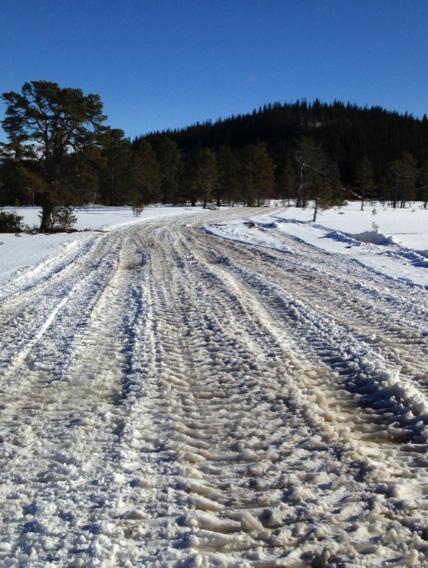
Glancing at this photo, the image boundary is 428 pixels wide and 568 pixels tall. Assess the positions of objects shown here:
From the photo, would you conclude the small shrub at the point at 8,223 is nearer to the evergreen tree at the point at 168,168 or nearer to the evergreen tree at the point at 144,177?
Answer: the evergreen tree at the point at 144,177

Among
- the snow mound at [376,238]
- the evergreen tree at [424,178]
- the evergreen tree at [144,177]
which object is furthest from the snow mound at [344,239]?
the evergreen tree at [424,178]

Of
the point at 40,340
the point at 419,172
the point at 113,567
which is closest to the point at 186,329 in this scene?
the point at 40,340

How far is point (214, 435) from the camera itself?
131 inches

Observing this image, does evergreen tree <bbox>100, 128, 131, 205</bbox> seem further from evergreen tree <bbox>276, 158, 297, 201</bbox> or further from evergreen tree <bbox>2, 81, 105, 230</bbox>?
evergreen tree <bbox>276, 158, 297, 201</bbox>

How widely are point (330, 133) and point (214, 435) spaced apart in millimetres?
142855

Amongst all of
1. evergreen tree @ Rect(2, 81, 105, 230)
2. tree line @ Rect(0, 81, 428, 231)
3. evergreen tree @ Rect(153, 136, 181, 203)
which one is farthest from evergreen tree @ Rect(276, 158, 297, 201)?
evergreen tree @ Rect(2, 81, 105, 230)

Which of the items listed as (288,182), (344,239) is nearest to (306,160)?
(288,182)

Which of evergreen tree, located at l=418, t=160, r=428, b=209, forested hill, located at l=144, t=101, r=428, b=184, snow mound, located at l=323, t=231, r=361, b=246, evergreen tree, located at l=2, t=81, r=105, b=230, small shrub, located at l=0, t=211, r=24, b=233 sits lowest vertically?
snow mound, located at l=323, t=231, r=361, b=246

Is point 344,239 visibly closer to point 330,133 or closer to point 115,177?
point 115,177

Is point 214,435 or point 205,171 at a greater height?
point 205,171

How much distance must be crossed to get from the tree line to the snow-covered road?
698 inches

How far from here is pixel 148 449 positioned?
10.3 ft

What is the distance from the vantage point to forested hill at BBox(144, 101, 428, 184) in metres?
111

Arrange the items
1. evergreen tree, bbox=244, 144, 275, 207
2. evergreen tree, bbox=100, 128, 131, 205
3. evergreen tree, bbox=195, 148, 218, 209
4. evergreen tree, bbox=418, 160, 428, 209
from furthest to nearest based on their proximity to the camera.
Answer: evergreen tree, bbox=418, 160, 428, 209 → evergreen tree, bbox=244, 144, 275, 207 → evergreen tree, bbox=195, 148, 218, 209 → evergreen tree, bbox=100, 128, 131, 205
